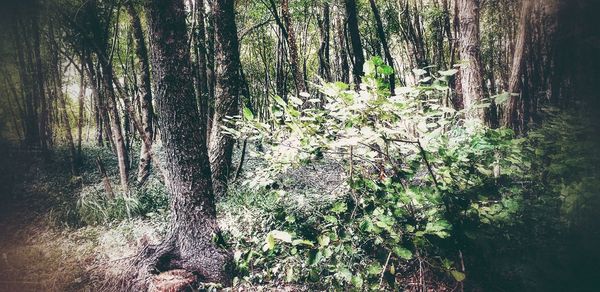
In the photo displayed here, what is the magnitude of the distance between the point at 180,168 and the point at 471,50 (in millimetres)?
5059

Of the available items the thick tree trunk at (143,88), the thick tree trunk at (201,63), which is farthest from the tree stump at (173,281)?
the thick tree trunk at (143,88)

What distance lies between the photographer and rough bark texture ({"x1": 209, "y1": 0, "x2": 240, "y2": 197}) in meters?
5.88

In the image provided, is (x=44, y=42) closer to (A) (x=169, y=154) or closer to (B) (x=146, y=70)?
(B) (x=146, y=70)

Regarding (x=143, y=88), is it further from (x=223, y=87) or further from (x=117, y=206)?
(x=223, y=87)

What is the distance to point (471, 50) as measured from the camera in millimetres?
5512

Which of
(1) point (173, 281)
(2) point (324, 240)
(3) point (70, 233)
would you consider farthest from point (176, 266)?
(3) point (70, 233)

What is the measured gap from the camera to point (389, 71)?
193cm

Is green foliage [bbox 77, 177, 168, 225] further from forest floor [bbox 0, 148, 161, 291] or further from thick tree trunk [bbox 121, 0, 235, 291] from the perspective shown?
thick tree trunk [bbox 121, 0, 235, 291]

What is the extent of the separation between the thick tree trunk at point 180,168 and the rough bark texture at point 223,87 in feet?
6.83

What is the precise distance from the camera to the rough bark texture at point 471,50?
212 inches

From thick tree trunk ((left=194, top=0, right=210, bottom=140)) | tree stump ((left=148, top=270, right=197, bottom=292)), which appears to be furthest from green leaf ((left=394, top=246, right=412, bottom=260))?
thick tree trunk ((left=194, top=0, right=210, bottom=140))

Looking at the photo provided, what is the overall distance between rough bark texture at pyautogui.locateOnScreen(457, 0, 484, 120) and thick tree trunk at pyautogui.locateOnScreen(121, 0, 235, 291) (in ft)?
14.3

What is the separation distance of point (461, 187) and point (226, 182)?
4.49m

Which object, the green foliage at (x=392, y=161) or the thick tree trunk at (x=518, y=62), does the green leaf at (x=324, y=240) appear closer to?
the green foliage at (x=392, y=161)
